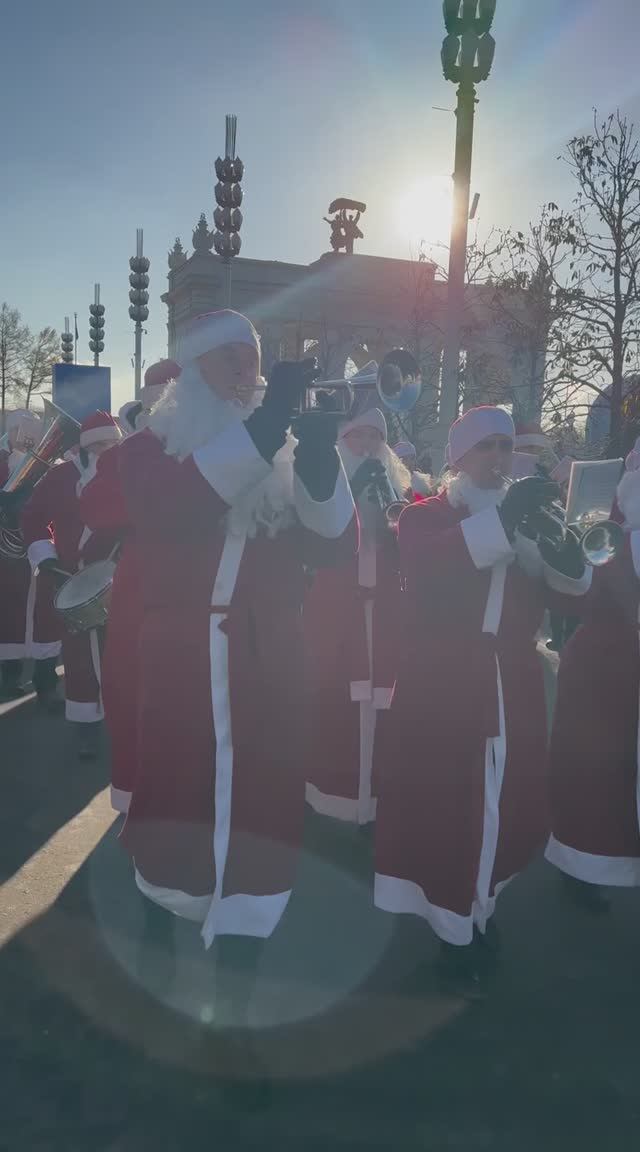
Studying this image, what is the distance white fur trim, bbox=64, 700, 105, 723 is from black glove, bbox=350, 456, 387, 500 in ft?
7.96

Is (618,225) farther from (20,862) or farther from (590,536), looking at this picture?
(20,862)

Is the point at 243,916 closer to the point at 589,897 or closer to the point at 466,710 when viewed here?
the point at 466,710

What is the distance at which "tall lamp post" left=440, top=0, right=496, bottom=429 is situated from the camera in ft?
29.7

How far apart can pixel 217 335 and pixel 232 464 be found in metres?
0.57

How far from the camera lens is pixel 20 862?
427 centimetres

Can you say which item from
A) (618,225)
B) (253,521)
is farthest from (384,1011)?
(618,225)

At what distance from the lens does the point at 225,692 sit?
104 inches

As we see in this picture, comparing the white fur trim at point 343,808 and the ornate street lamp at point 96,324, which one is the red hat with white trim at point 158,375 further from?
the ornate street lamp at point 96,324

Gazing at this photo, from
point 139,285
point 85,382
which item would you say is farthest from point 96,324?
point 85,382

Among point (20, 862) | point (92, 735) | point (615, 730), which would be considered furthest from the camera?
point (92, 735)

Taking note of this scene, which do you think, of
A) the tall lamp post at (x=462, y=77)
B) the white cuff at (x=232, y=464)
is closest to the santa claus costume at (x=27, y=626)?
the white cuff at (x=232, y=464)

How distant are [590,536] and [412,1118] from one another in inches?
76.5

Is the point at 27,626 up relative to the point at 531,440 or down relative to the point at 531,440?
down

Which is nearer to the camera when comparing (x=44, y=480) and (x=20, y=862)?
(x=20, y=862)
